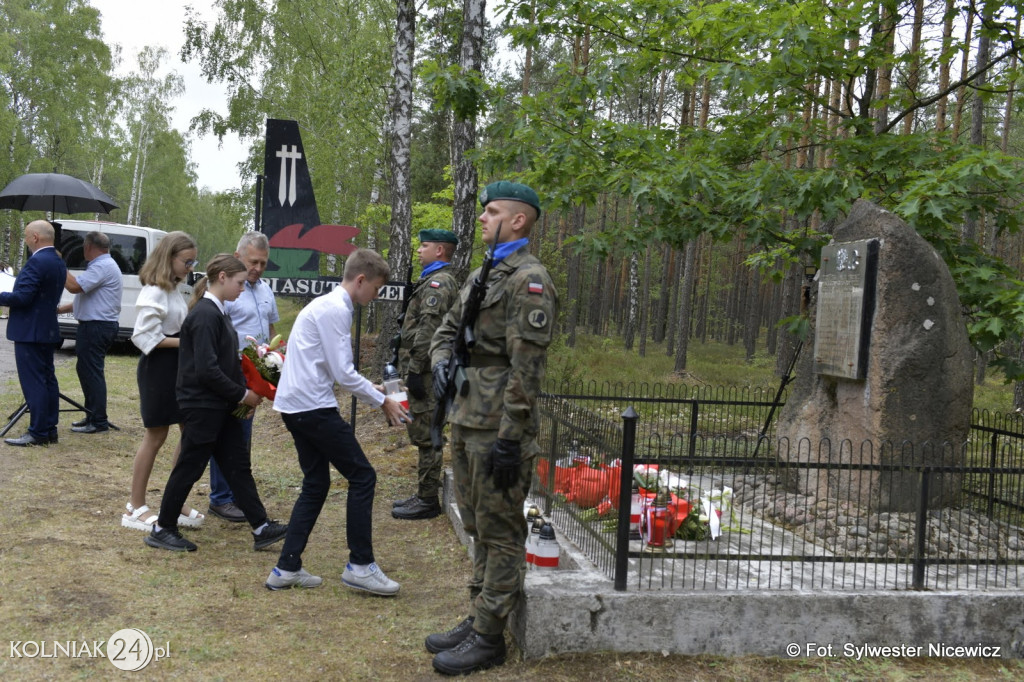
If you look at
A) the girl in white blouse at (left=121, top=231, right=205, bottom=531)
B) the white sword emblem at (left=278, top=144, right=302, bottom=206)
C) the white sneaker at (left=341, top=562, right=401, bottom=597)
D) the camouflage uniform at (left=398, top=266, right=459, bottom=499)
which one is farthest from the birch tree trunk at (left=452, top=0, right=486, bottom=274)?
the white sneaker at (left=341, top=562, right=401, bottom=597)

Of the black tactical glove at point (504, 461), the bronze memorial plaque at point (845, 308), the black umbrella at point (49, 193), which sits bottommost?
the black tactical glove at point (504, 461)

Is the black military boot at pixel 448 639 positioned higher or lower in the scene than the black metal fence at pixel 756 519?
lower

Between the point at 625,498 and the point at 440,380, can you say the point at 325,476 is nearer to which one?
the point at 440,380

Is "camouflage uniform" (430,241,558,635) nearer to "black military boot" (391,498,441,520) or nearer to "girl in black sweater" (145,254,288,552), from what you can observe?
"girl in black sweater" (145,254,288,552)

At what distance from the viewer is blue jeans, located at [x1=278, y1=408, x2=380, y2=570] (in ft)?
14.7

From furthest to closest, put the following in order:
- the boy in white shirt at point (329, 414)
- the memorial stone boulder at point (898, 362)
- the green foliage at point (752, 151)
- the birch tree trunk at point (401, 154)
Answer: the birch tree trunk at point (401, 154), the green foliage at point (752, 151), the memorial stone boulder at point (898, 362), the boy in white shirt at point (329, 414)

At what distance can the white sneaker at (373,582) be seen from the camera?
472 centimetres

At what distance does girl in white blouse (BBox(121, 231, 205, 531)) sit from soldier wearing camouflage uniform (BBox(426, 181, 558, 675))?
2.37 metres

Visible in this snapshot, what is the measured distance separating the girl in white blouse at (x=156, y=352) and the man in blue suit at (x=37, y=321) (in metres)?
2.02

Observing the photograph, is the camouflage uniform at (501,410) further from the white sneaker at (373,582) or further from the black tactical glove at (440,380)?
the white sneaker at (373,582)

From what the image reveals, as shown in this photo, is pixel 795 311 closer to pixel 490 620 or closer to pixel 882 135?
pixel 882 135

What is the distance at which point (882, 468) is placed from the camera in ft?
15.5

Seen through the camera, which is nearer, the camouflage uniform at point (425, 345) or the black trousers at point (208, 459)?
the black trousers at point (208, 459)

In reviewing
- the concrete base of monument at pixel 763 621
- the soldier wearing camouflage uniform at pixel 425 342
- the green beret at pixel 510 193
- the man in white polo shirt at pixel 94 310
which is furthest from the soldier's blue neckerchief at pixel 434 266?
the man in white polo shirt at pixel 94 310
